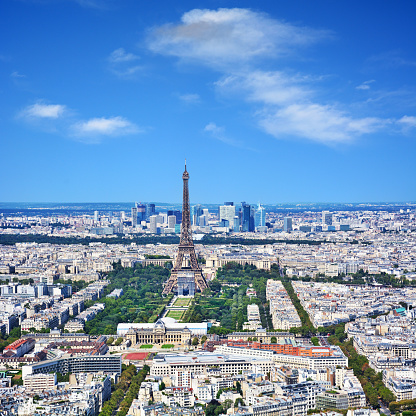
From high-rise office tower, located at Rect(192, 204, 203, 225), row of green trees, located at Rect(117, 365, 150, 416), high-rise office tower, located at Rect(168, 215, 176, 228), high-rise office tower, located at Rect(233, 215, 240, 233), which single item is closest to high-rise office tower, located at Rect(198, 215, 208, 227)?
high-rise office tower, located at Rect(192, 204, 203, 225)

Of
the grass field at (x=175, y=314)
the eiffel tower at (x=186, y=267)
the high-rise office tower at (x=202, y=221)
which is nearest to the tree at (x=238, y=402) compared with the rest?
the grass field at (x=175, y=314)

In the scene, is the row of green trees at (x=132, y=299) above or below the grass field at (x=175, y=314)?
above

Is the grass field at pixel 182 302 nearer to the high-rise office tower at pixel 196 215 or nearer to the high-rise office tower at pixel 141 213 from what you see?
the high-rise office tower at pixel 141 213

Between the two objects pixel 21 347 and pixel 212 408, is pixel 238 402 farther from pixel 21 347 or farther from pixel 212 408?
pixel 21 347

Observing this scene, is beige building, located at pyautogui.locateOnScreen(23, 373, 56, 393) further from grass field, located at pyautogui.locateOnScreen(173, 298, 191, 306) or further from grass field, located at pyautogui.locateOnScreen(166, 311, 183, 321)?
grass field, located at pyautogui.locateOnScreen(173, 298, 191, 306)

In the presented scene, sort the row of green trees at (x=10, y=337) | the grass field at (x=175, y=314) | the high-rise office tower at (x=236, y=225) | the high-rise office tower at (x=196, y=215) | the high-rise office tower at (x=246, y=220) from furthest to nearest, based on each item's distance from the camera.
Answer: the high-rise office tower at (x=196, y=215)
the high-rise office tower at (x=236, y=225)
the high-rise office tower at (x=246, y=220)
the grass field at (x=175, y=314)
the row of green trees at (x=10, y=337)

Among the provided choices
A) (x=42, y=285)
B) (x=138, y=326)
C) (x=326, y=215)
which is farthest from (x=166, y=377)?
(x=326, y=215)

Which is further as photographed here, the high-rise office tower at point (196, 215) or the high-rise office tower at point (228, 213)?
the high-rise office tower at point (196, 215)

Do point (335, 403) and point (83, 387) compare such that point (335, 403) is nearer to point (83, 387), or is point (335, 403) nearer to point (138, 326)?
point (83, 387)
